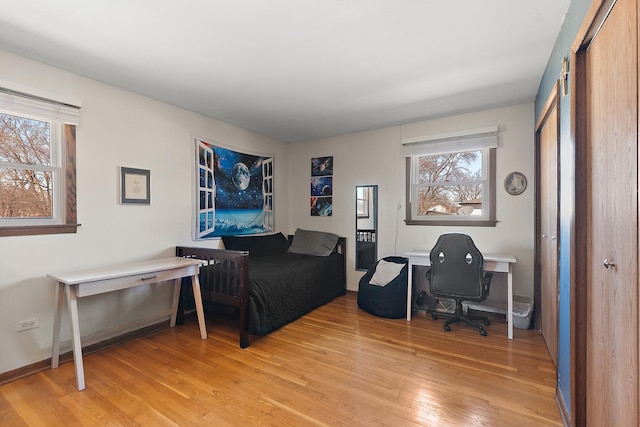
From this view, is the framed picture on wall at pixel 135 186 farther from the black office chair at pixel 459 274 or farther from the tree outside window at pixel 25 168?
the black office chair at pixel 459 274

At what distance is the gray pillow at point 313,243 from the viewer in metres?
4.17

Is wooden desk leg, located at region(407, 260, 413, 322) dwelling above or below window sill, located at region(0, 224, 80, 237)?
below

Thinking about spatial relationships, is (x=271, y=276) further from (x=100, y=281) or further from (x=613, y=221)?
(x=613, y=221)

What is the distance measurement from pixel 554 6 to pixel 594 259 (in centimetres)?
143

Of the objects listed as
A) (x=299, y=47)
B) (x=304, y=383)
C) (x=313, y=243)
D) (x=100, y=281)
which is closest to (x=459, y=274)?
(x=304, y=383)

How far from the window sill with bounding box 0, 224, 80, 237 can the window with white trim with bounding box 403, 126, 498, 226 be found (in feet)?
11.5

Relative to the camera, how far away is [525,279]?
317cm

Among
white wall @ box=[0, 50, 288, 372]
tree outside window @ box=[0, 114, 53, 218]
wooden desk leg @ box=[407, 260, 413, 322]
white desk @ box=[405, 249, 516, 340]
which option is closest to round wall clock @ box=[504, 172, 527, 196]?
white desk @ box=[405, 249, 516, 340]

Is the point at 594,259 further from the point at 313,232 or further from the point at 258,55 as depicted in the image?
the point at 313,232

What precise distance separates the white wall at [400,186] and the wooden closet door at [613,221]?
77.8 inches

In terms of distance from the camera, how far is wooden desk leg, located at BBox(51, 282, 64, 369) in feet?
7.23

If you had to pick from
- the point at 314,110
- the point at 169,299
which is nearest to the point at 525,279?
the point at 314,110

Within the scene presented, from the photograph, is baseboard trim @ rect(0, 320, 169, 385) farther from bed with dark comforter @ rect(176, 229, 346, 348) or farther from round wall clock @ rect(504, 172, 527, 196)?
round wall clock @ rect(504, 172, 527, 196)

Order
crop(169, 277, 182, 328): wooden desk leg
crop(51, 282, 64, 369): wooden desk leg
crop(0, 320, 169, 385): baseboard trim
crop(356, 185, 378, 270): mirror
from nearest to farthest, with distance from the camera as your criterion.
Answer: crop(0, 320, 169, 385): baseboard trim → crop(51, 282, 64, 369): wooden desk leg → crop(169, 277, 182, 328): wooden desk leg → crop(356, 185, 378, 270): mirror
